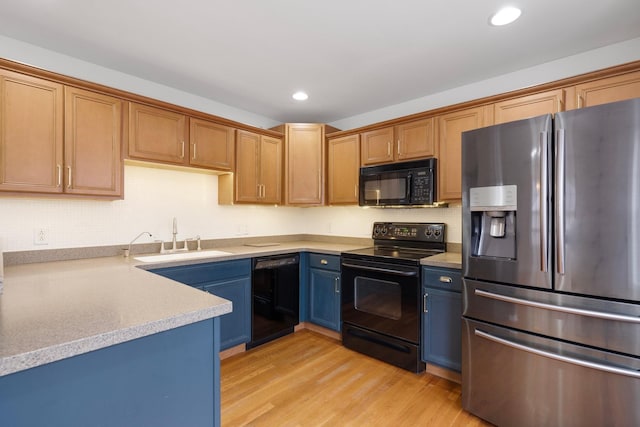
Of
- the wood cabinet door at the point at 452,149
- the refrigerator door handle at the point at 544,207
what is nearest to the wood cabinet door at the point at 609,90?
the wood cabinet door at the point at 452,149

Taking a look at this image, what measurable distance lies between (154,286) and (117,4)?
1.57 meters

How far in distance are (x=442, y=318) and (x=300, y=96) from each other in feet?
7.58

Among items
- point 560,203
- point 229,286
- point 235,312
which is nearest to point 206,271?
point 229,286

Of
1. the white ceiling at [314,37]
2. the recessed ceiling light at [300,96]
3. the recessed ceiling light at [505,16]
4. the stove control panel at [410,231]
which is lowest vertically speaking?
the stove control panel at [410,231]

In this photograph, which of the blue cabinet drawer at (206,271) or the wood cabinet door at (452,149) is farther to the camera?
the wood cabinet door at (452,149)

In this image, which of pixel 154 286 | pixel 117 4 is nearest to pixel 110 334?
pixel 154 286

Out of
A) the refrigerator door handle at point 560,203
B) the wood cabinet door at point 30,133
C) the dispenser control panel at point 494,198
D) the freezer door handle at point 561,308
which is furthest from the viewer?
the wood cabinet door at point 30,133

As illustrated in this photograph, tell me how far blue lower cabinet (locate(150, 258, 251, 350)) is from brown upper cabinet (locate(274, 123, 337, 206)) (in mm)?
1017

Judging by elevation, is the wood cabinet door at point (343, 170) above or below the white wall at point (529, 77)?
below

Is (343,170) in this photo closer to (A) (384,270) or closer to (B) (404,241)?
(B) (404,241)

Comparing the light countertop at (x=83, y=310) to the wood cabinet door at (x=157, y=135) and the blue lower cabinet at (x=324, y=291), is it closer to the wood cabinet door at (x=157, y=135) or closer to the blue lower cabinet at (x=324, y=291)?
the wood cabinet door at (x=157, y=135)

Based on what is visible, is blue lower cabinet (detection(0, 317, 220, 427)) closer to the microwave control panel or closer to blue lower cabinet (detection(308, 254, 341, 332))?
blue lower cabinet (detection(308, 254, 341, 332))

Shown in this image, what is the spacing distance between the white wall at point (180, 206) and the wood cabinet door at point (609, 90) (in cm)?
38

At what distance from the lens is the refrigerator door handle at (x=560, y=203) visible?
5.01ft
